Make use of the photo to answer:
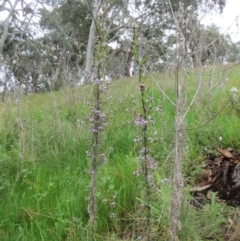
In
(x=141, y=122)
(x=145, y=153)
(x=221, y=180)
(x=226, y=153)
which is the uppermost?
(x=141, y=122)

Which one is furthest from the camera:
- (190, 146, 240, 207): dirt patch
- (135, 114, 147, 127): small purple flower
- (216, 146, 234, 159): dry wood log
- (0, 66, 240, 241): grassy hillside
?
(216, 146, 234, 159): dry wood log

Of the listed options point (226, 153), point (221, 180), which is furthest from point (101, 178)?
point (226, 153)

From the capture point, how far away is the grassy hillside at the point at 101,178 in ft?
6.46

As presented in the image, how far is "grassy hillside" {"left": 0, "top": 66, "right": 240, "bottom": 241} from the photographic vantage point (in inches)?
77.5

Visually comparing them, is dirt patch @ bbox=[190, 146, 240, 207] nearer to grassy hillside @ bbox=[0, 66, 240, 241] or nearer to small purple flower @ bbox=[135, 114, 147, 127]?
grassy hillside @ bbox=[0, 66, 240, 241]

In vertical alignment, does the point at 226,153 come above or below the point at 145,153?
below

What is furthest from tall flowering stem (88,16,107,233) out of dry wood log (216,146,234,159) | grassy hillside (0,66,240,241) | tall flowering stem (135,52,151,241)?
dry wood log (216,146,234,159)

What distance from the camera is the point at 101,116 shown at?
1.82m

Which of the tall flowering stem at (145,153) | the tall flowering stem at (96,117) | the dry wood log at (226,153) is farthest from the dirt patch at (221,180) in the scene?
the tall flowering stem at (96,117)

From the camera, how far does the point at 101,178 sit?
2.36 m

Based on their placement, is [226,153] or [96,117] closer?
[96,117]

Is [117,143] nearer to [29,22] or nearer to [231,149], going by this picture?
[231,149]

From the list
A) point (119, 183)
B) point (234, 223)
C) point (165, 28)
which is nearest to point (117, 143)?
point (119, 183)

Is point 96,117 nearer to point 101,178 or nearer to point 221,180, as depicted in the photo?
point 101,178
